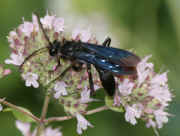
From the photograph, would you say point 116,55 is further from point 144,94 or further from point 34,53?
point 34,53

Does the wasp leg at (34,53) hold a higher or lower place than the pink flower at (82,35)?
lower

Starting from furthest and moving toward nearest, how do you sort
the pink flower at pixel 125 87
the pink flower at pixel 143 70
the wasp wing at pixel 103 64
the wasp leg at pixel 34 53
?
the pink flower at pixel 143 70 < the pink flower at pixel 125 87 < the wasp leg at pixel 34 53 < the wasp wing at pixel 103 64

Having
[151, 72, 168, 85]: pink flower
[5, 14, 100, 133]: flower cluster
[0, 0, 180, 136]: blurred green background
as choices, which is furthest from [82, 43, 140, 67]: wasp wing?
[0, 0, 180, 136]: blurred green background

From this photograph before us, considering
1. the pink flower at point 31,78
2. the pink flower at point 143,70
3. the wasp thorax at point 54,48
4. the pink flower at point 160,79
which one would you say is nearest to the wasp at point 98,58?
the wasp thorax at point 54,48

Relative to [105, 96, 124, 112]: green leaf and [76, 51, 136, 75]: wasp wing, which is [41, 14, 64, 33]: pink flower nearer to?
[76, 51, 136, 75]: wasp wing

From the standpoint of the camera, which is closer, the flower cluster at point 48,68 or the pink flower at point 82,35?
the flower cluster at point 48,68

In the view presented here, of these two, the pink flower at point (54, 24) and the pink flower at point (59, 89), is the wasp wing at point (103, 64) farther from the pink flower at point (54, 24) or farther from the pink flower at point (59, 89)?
the pink flower at point (54, 24)

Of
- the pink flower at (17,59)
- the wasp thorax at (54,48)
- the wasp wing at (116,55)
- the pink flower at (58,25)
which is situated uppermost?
the pink flower at (58,25)

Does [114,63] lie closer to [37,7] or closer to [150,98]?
[150,98]

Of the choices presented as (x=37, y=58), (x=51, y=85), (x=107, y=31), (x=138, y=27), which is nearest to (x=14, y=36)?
(x=37, y=58)
